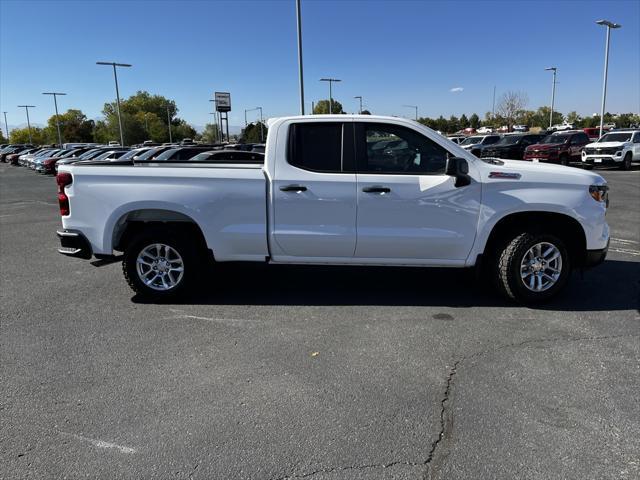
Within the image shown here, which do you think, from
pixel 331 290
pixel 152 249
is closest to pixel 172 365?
pixel 152 249

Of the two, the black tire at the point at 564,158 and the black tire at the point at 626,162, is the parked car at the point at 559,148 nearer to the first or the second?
the black tire at the point at 564,158

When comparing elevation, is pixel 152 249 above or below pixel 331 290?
above

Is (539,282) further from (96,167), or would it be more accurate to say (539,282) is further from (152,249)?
(96,167)

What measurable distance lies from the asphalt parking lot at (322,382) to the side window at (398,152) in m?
1.43

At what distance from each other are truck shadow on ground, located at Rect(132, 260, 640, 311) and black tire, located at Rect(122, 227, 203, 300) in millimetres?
145

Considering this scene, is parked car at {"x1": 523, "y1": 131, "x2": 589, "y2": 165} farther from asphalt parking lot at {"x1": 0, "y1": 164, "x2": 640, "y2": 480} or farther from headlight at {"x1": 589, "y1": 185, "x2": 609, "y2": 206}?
headlight at {"x1": 589, "y1": 185, "x2": 609, "y2": 206}

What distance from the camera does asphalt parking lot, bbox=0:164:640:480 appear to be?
2732 mm

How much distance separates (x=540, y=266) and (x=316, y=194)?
2421 millimetres

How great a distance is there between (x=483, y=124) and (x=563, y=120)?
79.1 ft

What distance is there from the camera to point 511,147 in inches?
989

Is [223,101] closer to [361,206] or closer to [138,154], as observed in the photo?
[138,154]

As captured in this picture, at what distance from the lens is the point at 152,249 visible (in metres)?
5.25

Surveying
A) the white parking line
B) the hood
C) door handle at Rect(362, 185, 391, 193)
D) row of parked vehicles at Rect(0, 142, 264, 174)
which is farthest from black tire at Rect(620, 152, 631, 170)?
the white parking line

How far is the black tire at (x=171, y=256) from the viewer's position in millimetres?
5164
